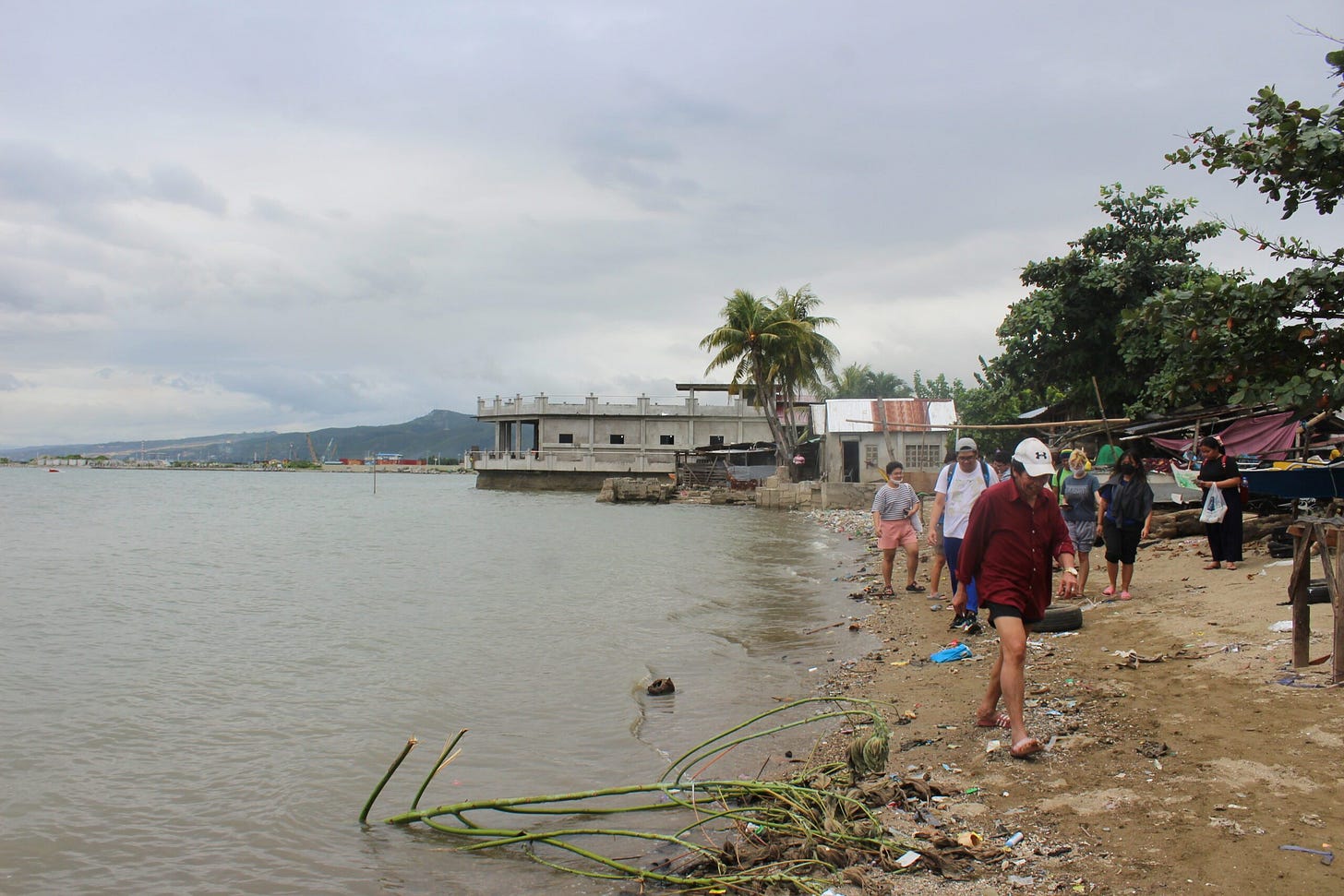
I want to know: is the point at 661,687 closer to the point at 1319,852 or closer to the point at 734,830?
the point at 734,830

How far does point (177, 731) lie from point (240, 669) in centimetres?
209

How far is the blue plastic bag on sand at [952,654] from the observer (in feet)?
23.8

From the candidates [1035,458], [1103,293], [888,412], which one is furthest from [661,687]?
[888,412]

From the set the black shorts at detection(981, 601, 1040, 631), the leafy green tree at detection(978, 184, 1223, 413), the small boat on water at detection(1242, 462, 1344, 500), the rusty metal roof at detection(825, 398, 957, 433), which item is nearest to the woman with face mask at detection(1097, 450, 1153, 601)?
the small boat on water at detection(1242, 462, 1344, 500)

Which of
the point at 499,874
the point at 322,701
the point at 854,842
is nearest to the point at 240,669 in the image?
the point at 322,701

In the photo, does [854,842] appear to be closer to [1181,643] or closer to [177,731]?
[1181,643]

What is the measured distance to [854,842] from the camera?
12.4 feet

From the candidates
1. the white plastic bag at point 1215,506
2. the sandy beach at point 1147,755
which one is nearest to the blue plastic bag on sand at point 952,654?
the sandy beach at point 1147,755

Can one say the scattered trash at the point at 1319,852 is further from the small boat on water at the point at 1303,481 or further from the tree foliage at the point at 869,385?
the tree foliage at the point at 869,385

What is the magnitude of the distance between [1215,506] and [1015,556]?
541 centimetres

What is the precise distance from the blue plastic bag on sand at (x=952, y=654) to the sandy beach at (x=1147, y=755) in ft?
0.36

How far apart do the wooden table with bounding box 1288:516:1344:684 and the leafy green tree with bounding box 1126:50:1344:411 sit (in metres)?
0.68

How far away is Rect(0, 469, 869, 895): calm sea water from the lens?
4.54 metres

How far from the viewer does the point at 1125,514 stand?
833 centimetres
